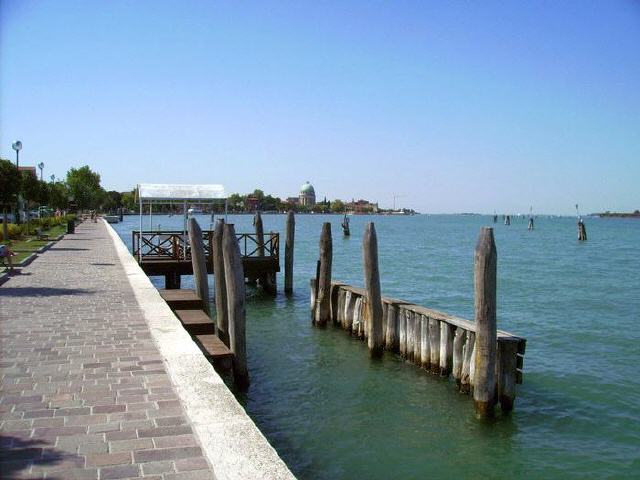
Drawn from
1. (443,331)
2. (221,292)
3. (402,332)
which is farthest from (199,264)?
(443,331)

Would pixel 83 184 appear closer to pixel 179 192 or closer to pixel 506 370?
pixel 179 192

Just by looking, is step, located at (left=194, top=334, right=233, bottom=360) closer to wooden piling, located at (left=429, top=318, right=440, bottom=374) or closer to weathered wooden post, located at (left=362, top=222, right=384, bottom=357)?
weathered wooden post, located at (left=362, top=222, right=384, bottom=357)

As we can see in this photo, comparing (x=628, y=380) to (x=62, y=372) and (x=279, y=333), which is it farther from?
(x=62, y=372)

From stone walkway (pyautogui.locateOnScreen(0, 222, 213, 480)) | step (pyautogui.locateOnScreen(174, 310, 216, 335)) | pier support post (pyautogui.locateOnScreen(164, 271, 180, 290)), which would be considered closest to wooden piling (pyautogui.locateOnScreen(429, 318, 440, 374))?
step (pyautogui.locateOnScreen(174, 310, 216, 335))

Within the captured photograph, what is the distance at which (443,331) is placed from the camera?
11.1m

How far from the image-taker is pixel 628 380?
1248 centimetres

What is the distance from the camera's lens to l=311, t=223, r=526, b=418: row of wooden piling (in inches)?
368

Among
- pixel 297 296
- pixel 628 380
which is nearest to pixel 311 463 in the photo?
pixel 628 380

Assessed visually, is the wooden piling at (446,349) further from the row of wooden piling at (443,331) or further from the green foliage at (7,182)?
the green foliage at (7,182)

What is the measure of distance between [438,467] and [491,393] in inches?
74.7

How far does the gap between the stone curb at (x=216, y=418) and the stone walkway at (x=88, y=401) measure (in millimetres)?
107

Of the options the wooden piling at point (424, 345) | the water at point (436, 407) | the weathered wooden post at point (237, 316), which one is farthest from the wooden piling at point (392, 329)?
the weathered wooden post at point (237, 316)

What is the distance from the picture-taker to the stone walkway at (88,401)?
4574 mm

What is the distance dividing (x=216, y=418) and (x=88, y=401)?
1.55 metres
